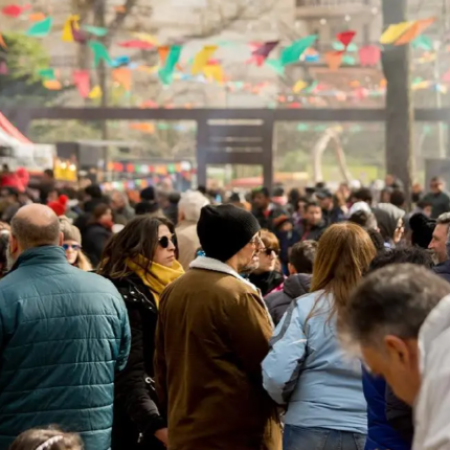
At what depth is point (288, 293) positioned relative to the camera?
5.99 m

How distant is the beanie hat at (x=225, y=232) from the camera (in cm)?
498

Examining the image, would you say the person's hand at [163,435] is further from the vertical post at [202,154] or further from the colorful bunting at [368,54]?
the vertical post at [202,154]

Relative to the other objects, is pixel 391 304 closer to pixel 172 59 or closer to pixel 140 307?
pixel 140 307

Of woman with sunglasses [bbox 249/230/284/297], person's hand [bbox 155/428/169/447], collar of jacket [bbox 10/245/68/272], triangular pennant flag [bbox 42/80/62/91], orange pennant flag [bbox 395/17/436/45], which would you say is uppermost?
orange pennant flag [bbox 395/17/436/45]

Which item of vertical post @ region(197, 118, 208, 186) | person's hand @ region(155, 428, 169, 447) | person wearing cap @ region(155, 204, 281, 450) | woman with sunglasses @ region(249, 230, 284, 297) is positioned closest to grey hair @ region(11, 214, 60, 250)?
person wearing cap @ region(155, 204, 281, 450)

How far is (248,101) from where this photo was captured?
1866 inches

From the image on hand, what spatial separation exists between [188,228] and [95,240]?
289 centimetres

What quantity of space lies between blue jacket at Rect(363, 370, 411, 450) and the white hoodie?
1.25 metres

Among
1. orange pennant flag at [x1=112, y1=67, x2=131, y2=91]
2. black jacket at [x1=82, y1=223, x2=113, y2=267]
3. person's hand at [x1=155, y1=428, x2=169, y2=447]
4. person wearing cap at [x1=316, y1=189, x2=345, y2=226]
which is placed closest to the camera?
person's hand at [x1=155, y1=428, x2=169, y2=447]

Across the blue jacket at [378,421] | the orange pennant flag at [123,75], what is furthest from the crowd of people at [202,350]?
the orange pennant flag at [123,75]

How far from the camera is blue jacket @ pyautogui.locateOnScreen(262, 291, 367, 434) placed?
4602 mm

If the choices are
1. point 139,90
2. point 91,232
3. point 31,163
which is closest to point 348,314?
point 91,232

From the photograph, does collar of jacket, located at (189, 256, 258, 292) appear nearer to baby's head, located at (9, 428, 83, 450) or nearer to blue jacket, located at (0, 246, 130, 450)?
blue jacket, located at (0, 246, 130, 450)

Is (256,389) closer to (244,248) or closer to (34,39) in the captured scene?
(244,248)
